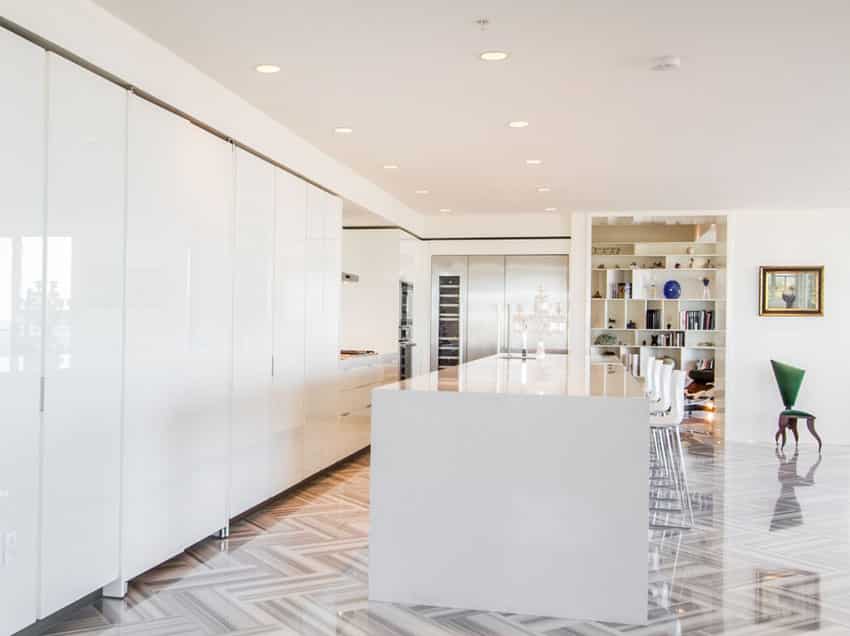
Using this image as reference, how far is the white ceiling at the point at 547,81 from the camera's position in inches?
137

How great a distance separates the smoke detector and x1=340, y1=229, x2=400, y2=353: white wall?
4773mm

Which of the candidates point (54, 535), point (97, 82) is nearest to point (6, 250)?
point (97, 82)

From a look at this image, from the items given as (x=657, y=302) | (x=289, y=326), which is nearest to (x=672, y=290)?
(x=657, y=302)

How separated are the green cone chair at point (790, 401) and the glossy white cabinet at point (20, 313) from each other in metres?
7.73

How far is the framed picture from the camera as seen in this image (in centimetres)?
905

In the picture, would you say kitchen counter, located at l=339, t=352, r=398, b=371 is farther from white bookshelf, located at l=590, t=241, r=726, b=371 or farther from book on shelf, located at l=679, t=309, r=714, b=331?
book on shelf, located at l=679, t=309, r=714, b=331

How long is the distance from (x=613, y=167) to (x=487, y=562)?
421 cm

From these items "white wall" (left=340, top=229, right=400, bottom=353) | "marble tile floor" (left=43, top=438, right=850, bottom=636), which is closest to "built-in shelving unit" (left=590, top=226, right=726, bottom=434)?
"white wall" (left=340, top=229, right=400, bottom=353)

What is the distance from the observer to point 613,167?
22.2ft

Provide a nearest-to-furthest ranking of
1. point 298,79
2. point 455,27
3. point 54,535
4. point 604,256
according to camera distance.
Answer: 1. point 54,535
2. point 455,27
3. point 298,79
4. point 604,256

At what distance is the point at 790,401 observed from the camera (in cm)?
866

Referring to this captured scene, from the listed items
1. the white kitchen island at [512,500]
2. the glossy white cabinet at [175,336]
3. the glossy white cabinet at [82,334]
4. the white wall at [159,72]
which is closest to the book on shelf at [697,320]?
the white wall at [159,72]

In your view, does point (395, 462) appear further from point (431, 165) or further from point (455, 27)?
point (431, 165)

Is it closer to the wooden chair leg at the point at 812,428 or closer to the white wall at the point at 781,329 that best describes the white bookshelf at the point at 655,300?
the white wall at the point at 781,329
